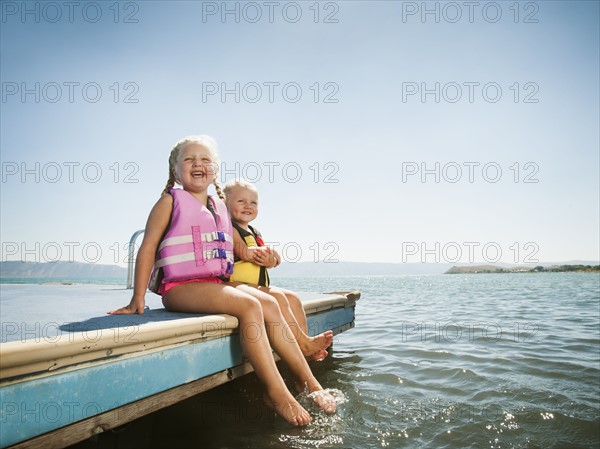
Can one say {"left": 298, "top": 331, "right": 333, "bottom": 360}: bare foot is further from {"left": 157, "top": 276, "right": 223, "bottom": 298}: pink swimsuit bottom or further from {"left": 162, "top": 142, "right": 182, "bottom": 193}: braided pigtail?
{"left": 162, "top": 142, "right": 182, "bottom": 193}: braided pigtail

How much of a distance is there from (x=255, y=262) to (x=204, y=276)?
1.79 feet

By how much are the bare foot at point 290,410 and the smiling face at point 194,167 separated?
1.37 metres

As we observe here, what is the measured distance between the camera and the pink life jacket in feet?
7.38

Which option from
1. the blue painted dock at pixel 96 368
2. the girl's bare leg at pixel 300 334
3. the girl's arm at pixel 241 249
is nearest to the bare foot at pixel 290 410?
the blue painted dock at pixel 96 368

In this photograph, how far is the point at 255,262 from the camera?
9.21 feet

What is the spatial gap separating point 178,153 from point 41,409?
165cm

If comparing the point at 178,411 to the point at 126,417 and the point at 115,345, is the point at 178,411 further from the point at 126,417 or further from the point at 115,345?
the point at 115,345

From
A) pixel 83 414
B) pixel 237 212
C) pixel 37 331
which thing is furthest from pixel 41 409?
pixel 237 212

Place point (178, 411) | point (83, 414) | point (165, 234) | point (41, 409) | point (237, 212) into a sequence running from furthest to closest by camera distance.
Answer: point (237, 212), point (178, 411), point (165, 234), point (83, 414), point (41, 409)

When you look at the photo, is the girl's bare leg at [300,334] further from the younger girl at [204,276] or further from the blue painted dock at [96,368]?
the blue painted dock at [96,368]

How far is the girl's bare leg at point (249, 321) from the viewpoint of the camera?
2.09 meters

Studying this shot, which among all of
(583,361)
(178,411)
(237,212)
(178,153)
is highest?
(178,153)

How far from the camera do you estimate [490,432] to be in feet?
8.09

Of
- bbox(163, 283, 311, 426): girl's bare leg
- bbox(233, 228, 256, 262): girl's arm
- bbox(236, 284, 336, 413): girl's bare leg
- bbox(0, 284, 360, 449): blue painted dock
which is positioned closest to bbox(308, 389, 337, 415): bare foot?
bbox(236, 284, 336, 413): girl's bare leg
